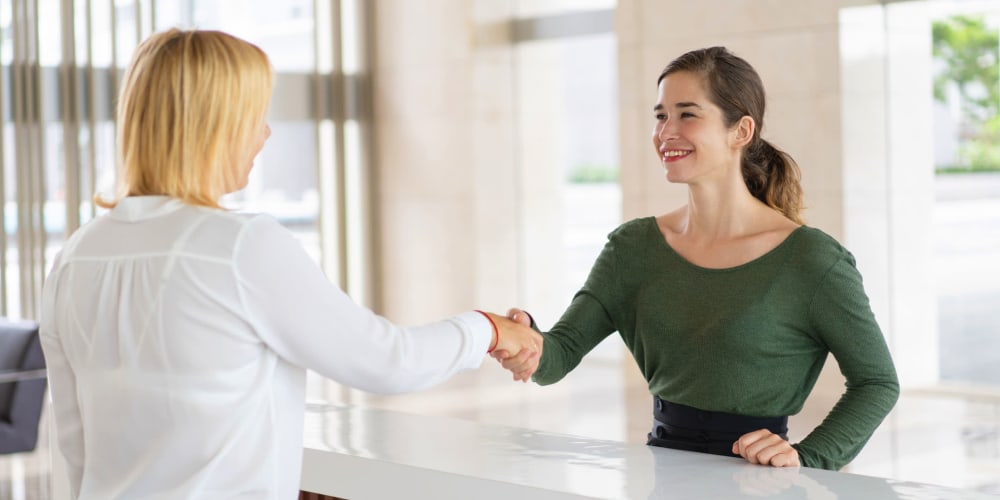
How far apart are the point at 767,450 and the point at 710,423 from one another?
1.55 ft

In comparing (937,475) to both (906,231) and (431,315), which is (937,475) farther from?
(431,315)

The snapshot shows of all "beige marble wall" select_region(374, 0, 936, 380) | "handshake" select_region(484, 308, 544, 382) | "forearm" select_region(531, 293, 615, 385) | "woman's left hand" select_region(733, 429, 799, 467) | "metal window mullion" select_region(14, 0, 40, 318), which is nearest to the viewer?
"woman's left hand" select_region(733, 429, 799, 467)

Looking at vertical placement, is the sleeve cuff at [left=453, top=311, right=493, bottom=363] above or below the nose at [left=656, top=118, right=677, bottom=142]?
below

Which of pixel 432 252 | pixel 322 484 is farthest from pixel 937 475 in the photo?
pixel 432 252

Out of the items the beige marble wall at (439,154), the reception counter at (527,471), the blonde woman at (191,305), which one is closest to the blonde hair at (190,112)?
the blonde woman at (191,305)

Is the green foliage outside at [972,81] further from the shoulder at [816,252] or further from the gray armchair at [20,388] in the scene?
the shoulder at [816,252]

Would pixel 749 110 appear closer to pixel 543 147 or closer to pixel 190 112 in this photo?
pixel 190 112

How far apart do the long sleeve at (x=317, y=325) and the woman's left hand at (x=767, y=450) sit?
70 centimetres

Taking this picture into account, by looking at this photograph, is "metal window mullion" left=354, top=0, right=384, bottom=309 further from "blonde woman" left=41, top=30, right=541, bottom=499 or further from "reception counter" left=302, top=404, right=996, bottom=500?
"blonde woman" left=41, top=30, right=541, bottom=499

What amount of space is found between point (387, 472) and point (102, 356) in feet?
2.47

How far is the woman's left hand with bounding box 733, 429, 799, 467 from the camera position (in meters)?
2.35

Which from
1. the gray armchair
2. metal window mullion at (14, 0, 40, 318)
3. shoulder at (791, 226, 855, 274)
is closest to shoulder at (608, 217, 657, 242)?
shoulder at (791, 226, 855, 274)

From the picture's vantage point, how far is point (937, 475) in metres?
6.46

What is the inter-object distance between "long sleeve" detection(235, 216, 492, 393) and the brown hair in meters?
1.31
